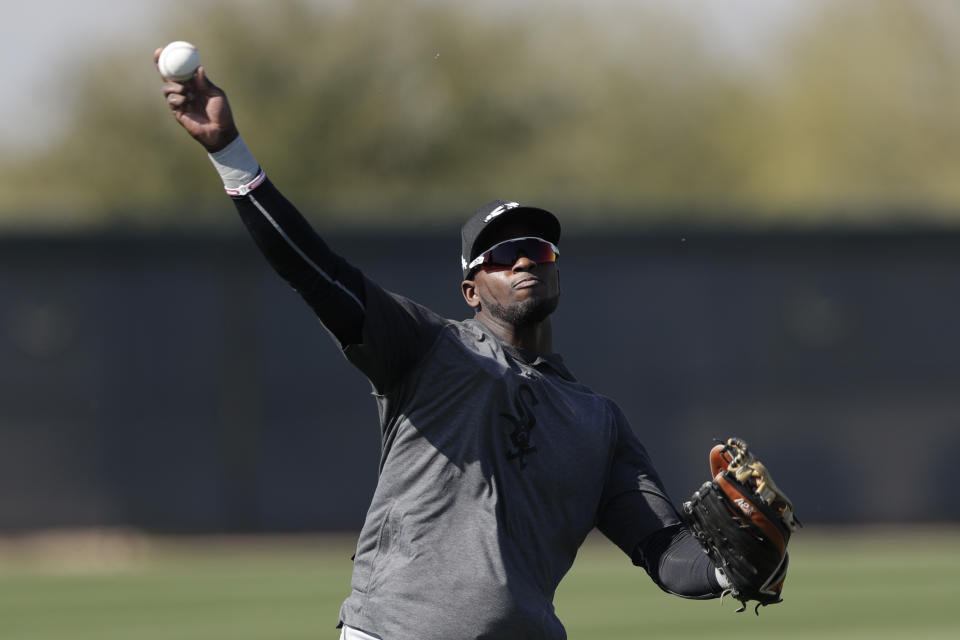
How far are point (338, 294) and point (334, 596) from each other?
31.2 feet

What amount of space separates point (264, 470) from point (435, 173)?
61.3ft

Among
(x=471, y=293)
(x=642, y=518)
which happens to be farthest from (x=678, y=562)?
(x=471, y=293)

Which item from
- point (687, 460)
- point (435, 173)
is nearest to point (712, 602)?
point (687, 460)

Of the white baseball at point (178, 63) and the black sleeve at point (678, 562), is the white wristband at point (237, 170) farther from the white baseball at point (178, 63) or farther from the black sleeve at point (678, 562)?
the black sleeve at point (678, 562)

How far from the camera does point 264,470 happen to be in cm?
2152

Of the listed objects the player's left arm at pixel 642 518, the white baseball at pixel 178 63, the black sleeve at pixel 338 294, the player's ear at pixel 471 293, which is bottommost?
the player's left arm at pixel 642 518

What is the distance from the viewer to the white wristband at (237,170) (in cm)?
389

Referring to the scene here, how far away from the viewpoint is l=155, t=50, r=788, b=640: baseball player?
3.96m

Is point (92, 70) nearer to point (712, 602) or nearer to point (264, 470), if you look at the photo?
point (264, 470)

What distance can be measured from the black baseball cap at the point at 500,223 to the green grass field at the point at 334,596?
21.5 ft

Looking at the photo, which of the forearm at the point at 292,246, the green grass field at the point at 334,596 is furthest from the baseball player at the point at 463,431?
the green grass field at the point at 334,596

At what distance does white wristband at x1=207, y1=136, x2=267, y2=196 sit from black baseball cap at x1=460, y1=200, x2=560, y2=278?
0.78 metres

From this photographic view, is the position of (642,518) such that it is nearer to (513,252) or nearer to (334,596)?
(513,252)

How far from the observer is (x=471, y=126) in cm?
3969
